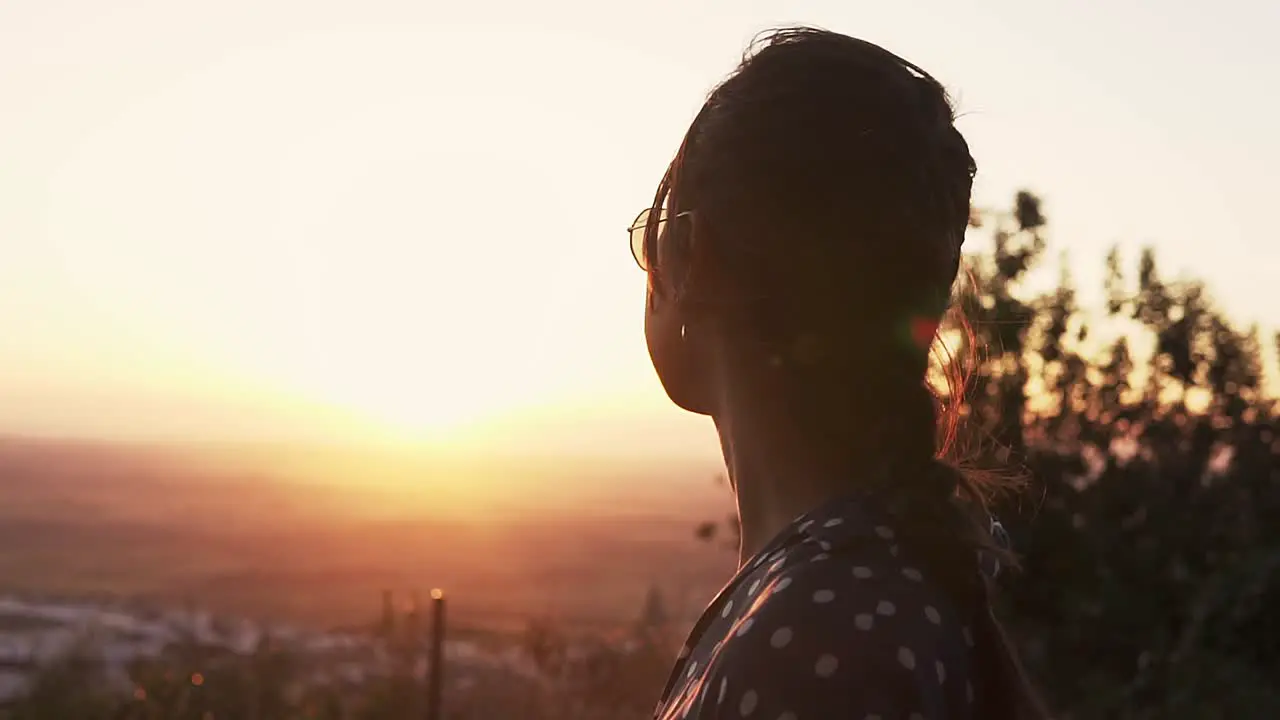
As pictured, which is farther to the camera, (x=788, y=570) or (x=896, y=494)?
(x=896, y=494)

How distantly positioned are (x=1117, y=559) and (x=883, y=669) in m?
6.85

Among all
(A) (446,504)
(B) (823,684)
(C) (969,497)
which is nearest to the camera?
(B) (823,684)

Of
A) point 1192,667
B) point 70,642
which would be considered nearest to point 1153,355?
point 1192,667

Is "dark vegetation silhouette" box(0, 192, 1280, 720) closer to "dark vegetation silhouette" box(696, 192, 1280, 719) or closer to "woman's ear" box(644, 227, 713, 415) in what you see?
"dark vegetation silhouette" box(696, 192, 1280, 719)

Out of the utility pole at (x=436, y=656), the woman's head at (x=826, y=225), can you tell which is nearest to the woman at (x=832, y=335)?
the woman's head at (x=826, y=225)

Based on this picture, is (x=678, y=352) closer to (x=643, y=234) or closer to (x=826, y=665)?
(x=643, y=234)

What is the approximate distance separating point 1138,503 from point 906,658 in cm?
699

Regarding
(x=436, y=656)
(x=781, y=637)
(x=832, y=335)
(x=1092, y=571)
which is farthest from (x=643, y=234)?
(x=1092, y=571)

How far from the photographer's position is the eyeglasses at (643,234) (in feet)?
5.12

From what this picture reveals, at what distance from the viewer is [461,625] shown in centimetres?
862

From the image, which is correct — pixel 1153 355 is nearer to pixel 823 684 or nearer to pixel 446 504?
pixel 823 684

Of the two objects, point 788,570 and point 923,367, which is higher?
point 923,367

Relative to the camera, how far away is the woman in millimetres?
1227

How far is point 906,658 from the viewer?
1131 mm
